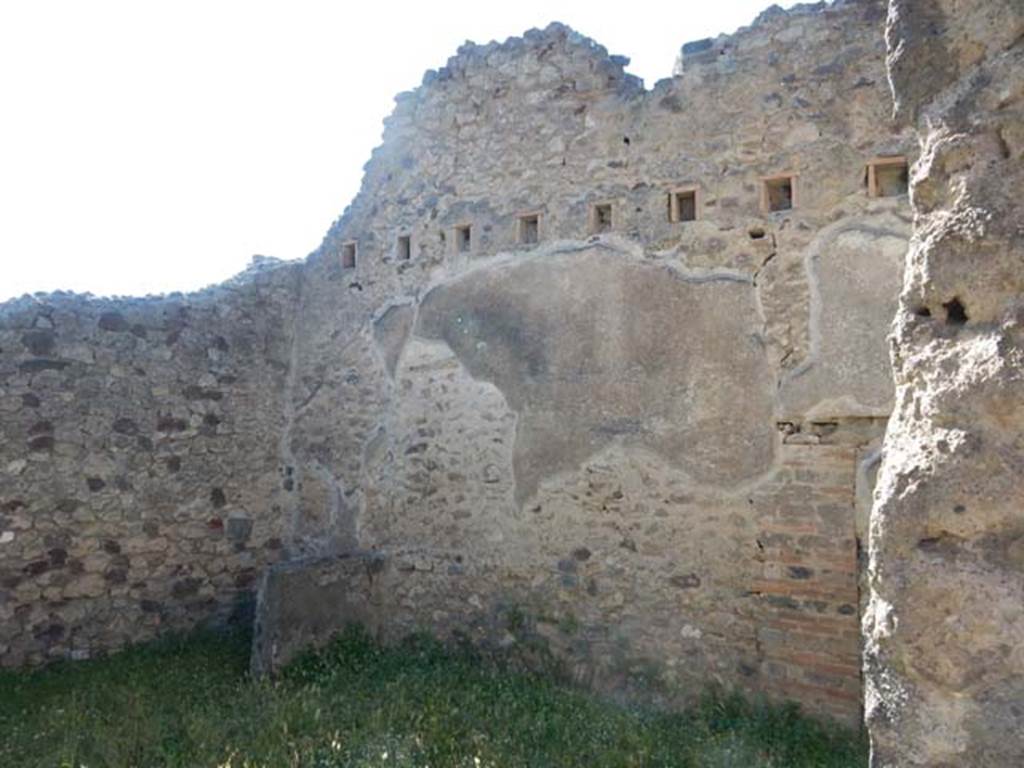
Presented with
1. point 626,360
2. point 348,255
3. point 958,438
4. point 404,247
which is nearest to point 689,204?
point 626,360

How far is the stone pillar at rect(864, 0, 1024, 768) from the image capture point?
1.43 metres

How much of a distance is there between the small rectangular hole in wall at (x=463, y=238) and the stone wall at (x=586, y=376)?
24 mm

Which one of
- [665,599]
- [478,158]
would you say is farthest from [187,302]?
[665,599]

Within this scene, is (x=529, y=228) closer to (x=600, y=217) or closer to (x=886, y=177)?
(x=600, y=217)

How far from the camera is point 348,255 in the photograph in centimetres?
706

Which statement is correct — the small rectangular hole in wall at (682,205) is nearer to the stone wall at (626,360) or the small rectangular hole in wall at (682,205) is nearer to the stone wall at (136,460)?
the stone wall at (626,360)

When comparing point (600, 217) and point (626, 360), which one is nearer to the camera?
point (626, 360)

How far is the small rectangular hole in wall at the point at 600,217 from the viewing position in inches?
223

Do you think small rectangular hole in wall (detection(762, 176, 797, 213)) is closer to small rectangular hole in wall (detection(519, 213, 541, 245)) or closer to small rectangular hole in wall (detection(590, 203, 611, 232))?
small rectangular hole in wall (detection(590, 203, 611, 232))

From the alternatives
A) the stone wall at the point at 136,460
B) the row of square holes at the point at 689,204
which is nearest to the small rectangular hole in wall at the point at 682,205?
the row of square holes at the point at 689,204

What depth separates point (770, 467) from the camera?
190 inches

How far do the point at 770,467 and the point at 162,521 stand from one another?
434 centimetres

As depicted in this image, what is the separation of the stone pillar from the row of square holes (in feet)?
10.6

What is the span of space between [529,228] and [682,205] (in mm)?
1141
